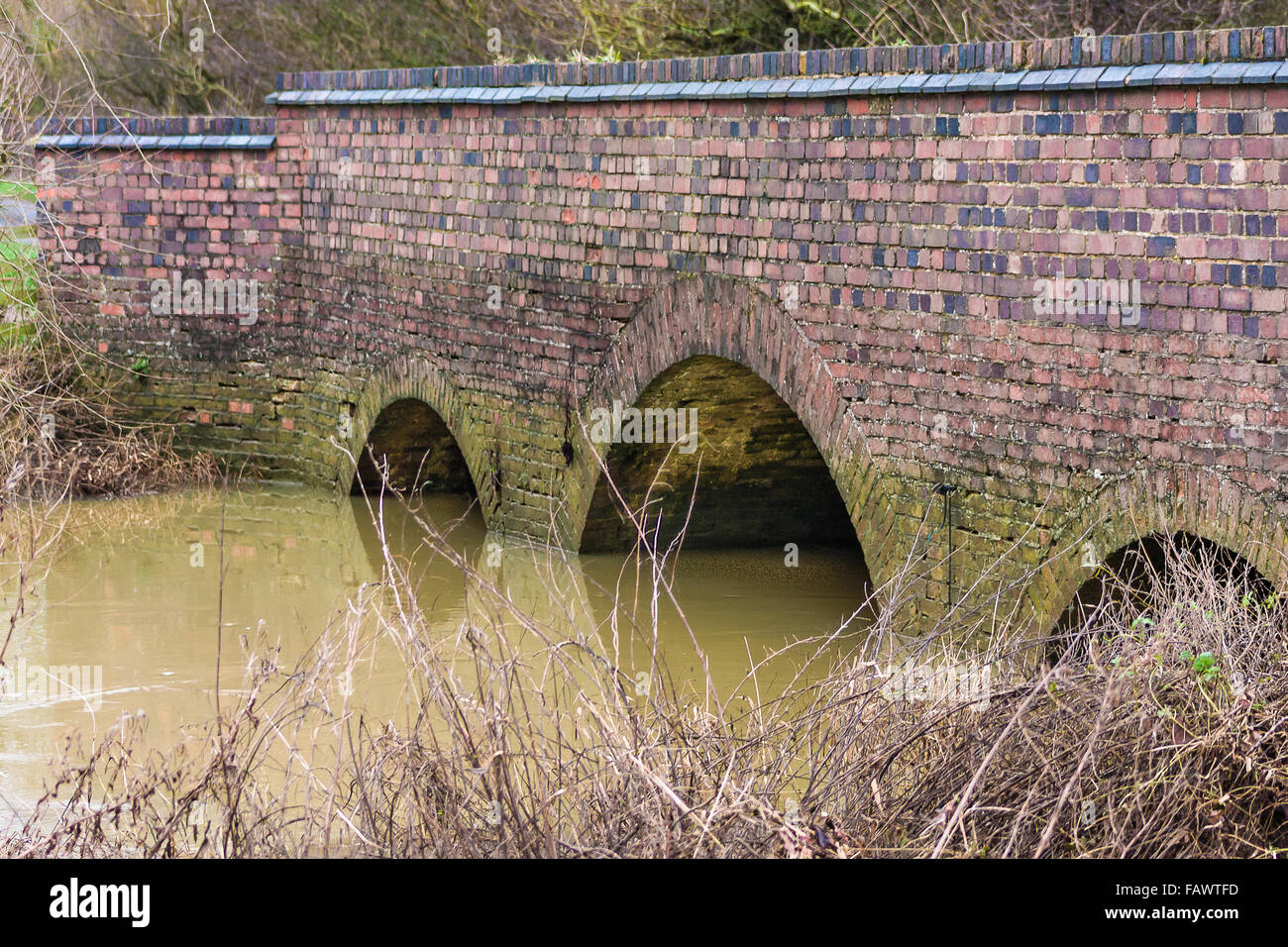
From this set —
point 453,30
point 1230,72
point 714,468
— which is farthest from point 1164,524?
point 453,30

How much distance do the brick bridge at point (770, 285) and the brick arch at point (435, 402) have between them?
3 centimetres

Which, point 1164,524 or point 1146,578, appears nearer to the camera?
point 1164,524

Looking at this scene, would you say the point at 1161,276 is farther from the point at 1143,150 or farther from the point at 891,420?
the point at 891,420

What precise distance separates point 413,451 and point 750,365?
180 inches

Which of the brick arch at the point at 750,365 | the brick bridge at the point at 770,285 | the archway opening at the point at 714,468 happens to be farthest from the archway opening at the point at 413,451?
the brick arch at the point at 750,365

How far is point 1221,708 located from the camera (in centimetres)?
443

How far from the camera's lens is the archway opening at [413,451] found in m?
12.0

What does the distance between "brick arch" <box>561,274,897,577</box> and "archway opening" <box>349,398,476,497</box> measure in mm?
2476

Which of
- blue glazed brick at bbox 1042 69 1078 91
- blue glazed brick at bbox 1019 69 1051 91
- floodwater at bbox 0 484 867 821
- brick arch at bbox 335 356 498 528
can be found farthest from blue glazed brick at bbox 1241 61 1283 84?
brick arch at bbox 335 356 498 528

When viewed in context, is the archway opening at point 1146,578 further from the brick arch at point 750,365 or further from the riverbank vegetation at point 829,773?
the brick arch at point 750,365

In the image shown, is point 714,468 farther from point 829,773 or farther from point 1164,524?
point 829,773

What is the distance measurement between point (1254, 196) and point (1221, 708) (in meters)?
2.11

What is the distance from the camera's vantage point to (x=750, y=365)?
8352mm

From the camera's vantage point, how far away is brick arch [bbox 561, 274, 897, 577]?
774 cm
